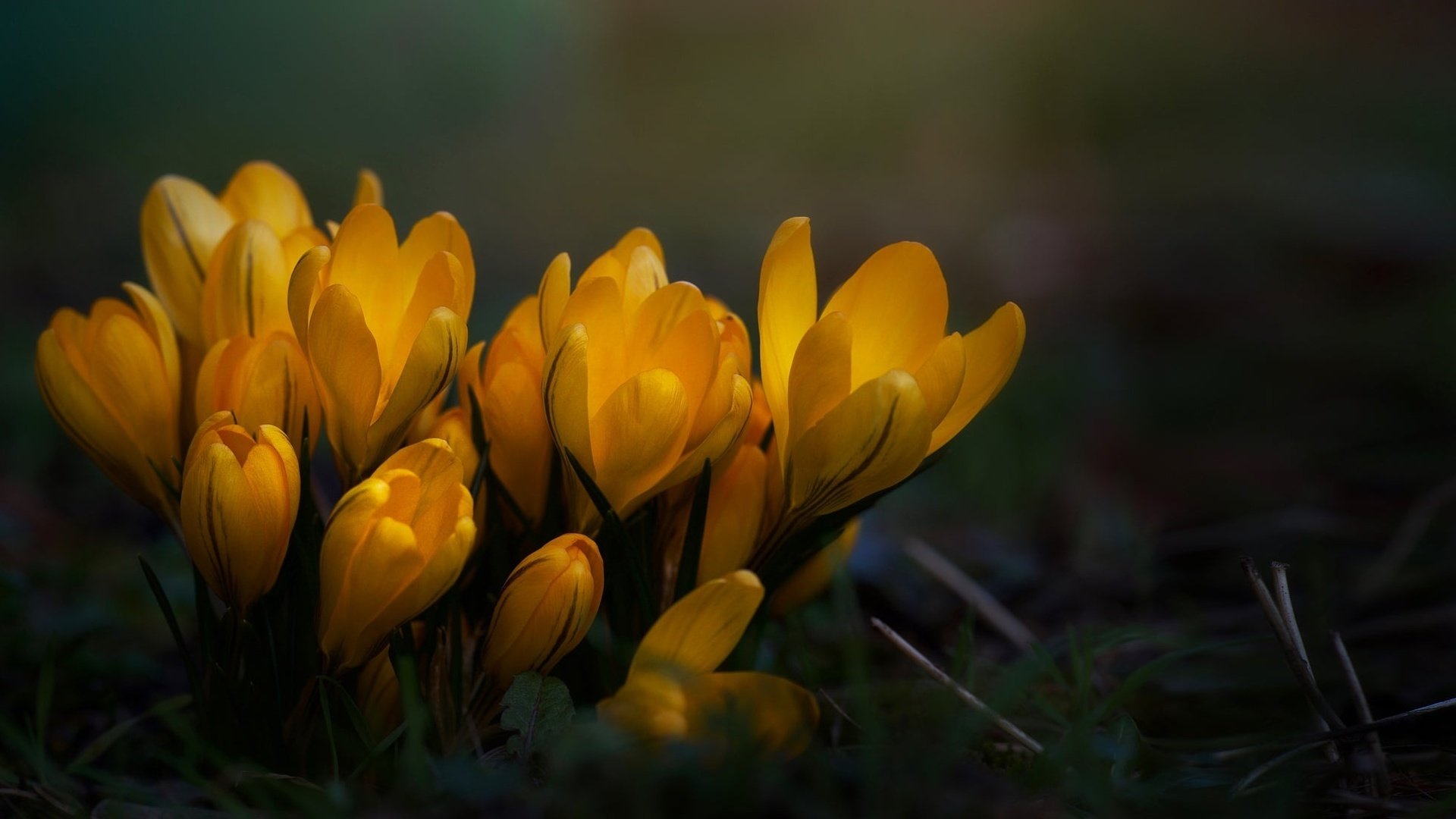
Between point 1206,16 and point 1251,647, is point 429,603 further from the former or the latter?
point 1206,16

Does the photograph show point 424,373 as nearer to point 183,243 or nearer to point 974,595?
point 183,243

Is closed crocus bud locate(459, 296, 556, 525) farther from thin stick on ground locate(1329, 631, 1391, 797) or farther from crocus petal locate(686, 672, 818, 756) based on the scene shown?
thin stick on ground locate(1329, 631, 1391, 797)

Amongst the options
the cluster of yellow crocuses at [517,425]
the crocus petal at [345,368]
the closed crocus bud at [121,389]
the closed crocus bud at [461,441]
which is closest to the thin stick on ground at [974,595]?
the cluster of yellow crocuses at [517,425]

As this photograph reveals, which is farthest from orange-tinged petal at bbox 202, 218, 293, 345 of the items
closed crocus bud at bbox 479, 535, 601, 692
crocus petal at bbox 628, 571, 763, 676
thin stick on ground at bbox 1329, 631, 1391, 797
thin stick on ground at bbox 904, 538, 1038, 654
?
thin stick on ground at bbox 1329, 631, 1391, 797

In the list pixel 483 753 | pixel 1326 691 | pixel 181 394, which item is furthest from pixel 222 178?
pixel 1326 691

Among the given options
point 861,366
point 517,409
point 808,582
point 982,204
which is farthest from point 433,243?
point 982,204

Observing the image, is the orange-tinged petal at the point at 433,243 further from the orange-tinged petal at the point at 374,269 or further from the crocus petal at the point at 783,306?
the crocus petal at the point at 783,306
